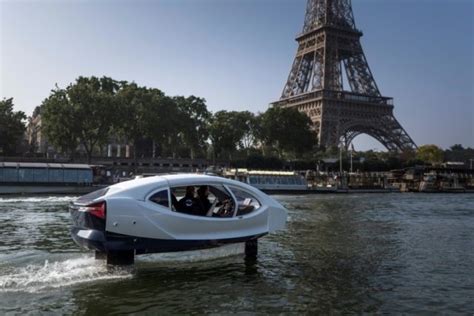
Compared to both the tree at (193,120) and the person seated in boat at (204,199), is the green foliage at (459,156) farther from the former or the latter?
the person seated in boat at (204,199)

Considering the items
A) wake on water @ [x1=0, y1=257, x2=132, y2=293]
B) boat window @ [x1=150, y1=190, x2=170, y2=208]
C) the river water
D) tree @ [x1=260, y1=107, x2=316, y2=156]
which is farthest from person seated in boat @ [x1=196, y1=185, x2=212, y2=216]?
tree @ [x1=260, y1=107, x2=316, y2=156]

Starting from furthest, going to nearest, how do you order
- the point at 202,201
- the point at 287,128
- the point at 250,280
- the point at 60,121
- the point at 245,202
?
the point at 287,128 → the point at 60,121 → the point at 245,202 → the point at 202,201 → the point at 250,280

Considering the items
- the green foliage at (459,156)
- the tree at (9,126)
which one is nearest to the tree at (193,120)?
the tree at (9,126)

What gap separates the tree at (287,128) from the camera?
102750 millimetres

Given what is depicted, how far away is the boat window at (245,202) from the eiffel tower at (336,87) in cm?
10014

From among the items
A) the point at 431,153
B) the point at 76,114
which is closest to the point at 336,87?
the point at 431,153

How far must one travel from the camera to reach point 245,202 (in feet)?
45.8

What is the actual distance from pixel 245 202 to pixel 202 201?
1.28 m

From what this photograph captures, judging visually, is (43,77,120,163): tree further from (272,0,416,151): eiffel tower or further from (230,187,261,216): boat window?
(230,187,261,216): boat window

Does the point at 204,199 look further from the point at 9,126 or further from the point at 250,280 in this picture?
the point at 9,126

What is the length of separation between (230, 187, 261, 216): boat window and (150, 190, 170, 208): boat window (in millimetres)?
1994

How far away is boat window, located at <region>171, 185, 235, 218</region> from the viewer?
42.5 feet

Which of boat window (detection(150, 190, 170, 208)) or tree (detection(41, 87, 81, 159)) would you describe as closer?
boat window (detection(150, 190, 170, 208))

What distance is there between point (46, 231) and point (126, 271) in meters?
11.0
